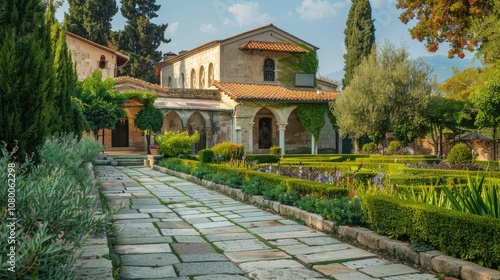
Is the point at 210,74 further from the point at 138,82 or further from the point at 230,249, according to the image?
the point at 230,249

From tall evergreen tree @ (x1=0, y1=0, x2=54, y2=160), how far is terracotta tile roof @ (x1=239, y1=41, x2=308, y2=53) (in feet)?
78.8

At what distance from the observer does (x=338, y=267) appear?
503 cm

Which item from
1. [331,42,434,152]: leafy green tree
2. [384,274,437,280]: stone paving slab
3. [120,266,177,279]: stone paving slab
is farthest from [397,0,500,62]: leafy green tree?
[120,266,177,279]: stone paving slab

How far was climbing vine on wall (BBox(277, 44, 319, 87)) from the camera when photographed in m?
32.1

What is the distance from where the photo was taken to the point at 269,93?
28938mm

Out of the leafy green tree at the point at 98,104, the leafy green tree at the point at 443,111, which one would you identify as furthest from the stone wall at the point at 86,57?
the leafy green tree at the point at 443,111

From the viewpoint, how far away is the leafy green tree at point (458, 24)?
689 inches

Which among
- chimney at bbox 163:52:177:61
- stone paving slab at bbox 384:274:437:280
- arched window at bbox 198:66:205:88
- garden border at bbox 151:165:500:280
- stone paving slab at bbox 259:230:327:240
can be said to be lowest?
stone paving slab at bbox 259:230:327:240

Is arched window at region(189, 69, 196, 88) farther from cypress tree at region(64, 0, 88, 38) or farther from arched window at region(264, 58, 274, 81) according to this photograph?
cypress tree at region(64, 0, 88, 38)

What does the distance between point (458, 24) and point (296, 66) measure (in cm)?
1349

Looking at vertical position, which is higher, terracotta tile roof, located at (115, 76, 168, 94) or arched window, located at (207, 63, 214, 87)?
arched window, located at (207, 63, 214, 87)

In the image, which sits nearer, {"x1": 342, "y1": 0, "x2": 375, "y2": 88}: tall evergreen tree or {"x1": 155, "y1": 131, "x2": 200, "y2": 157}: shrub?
{"x1": 155, "y1": 131, "x2": 200, "y2": 157}: shrub

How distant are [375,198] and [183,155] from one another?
53.3 feet

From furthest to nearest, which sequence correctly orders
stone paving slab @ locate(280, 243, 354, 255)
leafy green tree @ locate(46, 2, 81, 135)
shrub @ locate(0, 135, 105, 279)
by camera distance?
leafy green tree @ locate(46, 2, 81, 135)
stone paving slab @ locate(280, 243, 354, 255)
shrub @ locate(0, 135, 105, 279)
